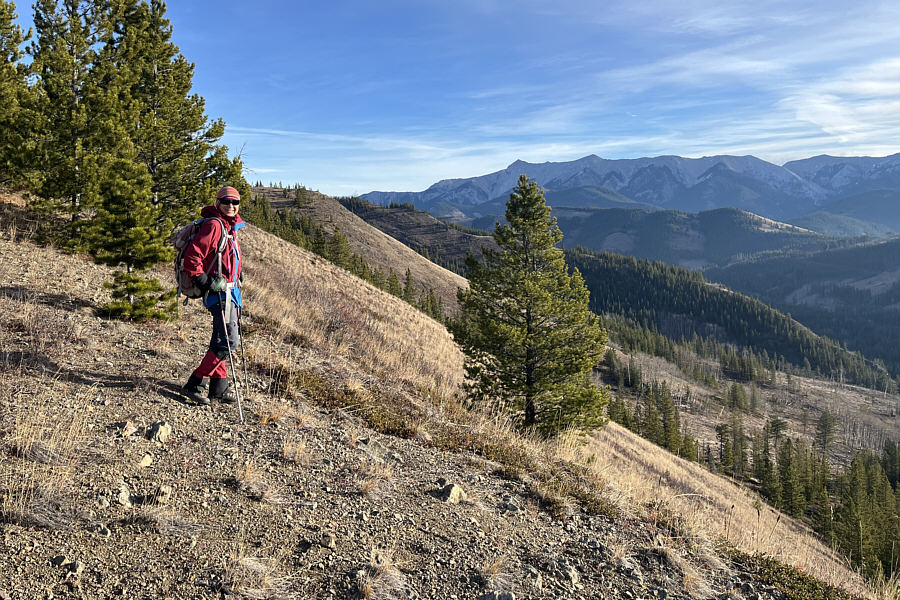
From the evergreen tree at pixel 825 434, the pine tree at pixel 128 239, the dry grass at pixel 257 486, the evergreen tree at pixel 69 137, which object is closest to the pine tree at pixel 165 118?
the evergreen tree at pixel 69 137

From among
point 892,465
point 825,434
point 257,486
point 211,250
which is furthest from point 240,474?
point 825,434

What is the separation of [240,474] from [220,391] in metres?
1.88

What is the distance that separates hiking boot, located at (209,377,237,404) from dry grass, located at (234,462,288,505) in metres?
1.65

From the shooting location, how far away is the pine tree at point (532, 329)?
14.3m

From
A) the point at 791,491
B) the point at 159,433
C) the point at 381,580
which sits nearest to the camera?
the point at 381,580

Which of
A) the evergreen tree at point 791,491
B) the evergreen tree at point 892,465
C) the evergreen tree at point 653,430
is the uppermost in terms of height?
the evergreen tree at point 653,430

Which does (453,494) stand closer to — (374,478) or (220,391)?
(374,478)

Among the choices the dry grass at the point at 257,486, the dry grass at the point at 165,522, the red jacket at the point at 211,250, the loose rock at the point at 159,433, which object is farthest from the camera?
the red jacket at the point at 211,250

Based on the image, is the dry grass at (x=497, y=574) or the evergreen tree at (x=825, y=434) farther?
the evergreen tree at (x=825, y=434)

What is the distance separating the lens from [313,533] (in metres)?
4.36

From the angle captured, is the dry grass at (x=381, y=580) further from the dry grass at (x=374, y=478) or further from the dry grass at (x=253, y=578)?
the dry grass at (x=374, y=478)

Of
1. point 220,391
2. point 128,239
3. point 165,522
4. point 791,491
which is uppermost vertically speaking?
point 128,239

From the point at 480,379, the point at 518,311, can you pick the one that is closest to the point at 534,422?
the point at 480,379

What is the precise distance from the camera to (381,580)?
3947 millimetres
